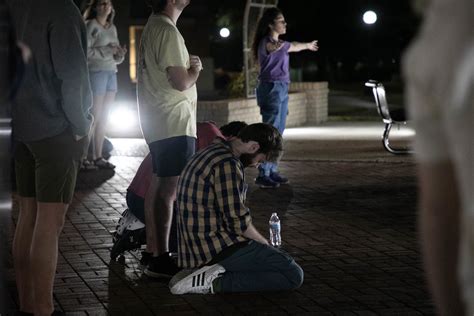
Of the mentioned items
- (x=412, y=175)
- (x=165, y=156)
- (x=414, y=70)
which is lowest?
(x=412, y=175)

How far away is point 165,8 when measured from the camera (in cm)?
688

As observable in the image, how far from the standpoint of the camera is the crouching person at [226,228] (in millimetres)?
6230

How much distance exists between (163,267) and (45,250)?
57.5 inches

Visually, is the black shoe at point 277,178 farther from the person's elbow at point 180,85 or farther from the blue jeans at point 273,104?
the person's elbow at point 180,85

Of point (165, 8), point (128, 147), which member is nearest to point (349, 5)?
point (128, 147)

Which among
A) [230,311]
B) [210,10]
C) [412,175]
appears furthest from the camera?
[210,10]

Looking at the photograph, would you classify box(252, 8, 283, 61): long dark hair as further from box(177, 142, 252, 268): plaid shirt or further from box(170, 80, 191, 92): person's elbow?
box(177, 142, 252, 268): plaid shirt

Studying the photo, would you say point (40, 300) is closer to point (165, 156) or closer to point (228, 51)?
point (165, 156)

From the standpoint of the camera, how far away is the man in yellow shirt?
265 inches

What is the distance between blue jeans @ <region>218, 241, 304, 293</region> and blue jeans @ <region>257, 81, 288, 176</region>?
4694 millimetres

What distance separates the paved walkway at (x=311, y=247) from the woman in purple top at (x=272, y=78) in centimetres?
25

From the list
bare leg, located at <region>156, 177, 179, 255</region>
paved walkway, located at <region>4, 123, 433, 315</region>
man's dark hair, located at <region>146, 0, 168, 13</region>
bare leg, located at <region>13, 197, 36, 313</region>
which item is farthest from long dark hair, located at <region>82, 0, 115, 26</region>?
bare leg, located at <region>13, 197, 36, 313</region>

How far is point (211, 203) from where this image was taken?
Result: 6.29 m

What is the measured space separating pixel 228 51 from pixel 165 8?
38.6 meters
